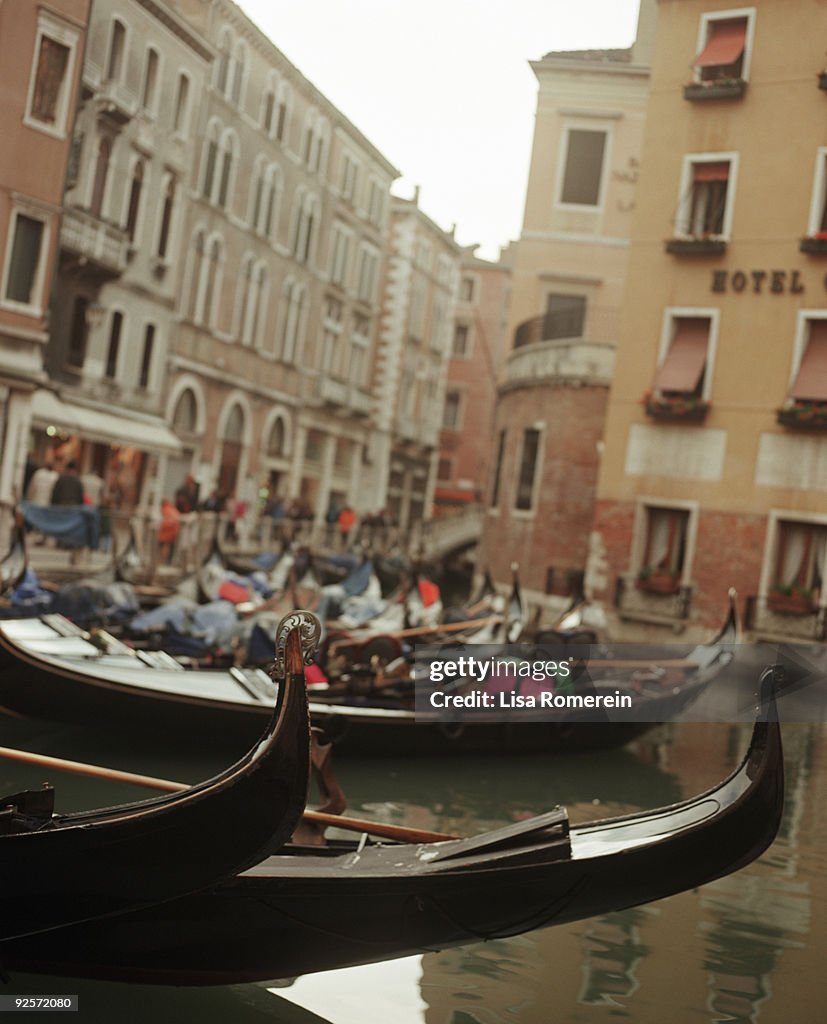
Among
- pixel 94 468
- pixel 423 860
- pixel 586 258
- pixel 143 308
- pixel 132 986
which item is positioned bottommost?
pixel 132 986

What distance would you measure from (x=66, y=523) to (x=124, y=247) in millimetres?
3303

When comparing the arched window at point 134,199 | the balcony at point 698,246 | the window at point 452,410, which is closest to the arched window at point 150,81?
the arched window at point 134,199

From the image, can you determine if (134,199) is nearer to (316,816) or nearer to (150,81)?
(150,81)

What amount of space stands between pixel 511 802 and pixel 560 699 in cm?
68

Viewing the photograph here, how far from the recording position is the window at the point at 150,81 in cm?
921

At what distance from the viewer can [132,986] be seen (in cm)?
238

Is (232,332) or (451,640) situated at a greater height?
(232,332)

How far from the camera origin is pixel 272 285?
1241cm

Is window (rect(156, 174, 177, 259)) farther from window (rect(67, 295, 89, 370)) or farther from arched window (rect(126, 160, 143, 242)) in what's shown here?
window (rect(67, 295, 89, 370))

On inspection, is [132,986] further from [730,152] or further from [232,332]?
[232,332]

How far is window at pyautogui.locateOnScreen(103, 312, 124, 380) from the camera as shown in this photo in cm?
952

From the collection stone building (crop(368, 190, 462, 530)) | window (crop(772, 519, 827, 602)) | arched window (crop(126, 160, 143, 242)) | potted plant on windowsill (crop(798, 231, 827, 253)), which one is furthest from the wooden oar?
stone building (crop(368, 190, 462, 530))

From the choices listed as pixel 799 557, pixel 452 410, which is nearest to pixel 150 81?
→ pixel 799 557

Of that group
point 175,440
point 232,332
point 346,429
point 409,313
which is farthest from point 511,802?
point 409,313
